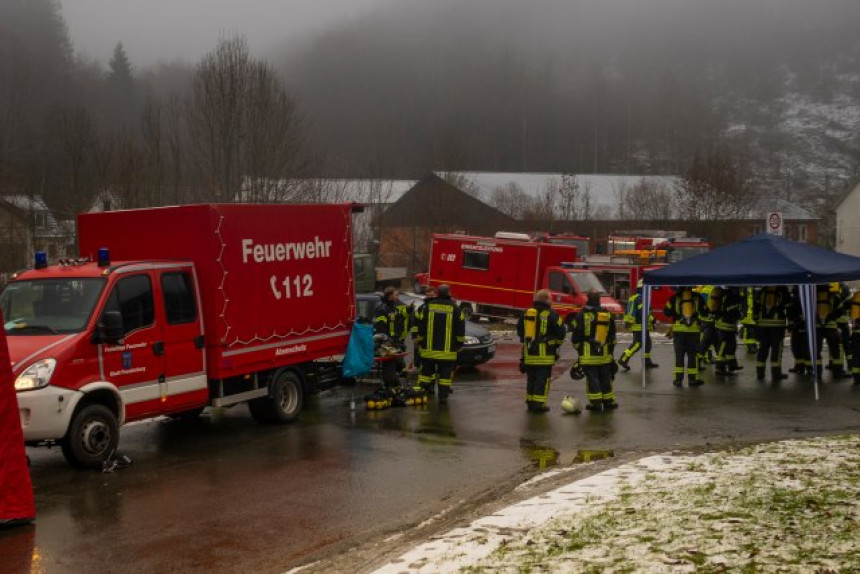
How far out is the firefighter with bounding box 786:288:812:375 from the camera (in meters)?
16.8

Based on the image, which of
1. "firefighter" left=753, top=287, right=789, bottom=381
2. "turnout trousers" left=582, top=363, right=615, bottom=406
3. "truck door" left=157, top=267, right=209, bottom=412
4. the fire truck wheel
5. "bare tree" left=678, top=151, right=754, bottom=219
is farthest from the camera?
"bare tree" left=678, top=151, right=754, bottom=219

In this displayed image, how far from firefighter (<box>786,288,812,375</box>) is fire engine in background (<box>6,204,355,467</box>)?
8135mm

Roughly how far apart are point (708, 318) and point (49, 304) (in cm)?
1158

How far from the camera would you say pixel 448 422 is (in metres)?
12.9

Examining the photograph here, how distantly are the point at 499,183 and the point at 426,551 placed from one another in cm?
7147

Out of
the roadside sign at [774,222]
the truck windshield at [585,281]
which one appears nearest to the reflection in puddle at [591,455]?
the roadside sign at [774,222]

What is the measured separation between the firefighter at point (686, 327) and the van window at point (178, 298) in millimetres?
8119

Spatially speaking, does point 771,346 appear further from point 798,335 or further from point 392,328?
point 392,328

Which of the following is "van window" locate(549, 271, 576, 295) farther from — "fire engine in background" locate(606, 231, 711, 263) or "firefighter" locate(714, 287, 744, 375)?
"firefighter" locate(714, 287, 744, 375)

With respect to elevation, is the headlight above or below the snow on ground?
above

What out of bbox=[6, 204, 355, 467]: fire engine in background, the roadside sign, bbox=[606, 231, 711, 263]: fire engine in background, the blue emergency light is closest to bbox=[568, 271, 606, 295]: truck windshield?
bbox=[606, 231, 711, 263]: fire engine in background

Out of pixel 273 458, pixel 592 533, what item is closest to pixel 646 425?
pixel 273 458

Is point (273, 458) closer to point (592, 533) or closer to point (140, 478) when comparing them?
point (140, 478)

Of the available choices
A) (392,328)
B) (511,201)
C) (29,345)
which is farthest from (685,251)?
(511,201)
